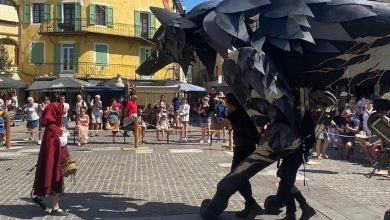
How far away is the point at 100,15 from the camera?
37.0 m

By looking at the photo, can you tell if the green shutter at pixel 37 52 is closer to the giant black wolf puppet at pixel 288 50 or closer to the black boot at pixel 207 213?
the black boot at pixel 207 213

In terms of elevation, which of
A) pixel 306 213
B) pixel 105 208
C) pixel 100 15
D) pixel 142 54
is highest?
pixel 100 15

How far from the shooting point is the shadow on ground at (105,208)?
6.40m

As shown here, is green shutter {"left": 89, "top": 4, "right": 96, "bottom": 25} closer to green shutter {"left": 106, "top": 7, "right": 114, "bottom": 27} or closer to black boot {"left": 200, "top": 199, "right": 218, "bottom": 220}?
green shutter {"left": 106, "top": 7, "right": 114, "bottom": 27}

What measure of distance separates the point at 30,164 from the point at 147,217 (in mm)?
6001

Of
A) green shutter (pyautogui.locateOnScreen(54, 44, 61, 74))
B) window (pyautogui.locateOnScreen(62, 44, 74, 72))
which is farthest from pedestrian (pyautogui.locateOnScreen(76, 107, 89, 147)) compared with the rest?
green shutter (pyautogui.locateOnScreen(54, 44, 61, 74))

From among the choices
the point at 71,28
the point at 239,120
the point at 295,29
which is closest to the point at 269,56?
the point at 295,29

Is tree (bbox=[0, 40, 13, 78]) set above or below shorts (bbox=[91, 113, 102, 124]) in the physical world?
above

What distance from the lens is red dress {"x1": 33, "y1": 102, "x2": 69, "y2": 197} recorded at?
6.36m

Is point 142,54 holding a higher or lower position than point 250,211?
higher

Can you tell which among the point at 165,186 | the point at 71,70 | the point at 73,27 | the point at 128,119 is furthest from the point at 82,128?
the point at 73,27

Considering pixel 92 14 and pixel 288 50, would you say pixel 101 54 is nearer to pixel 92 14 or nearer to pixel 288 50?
pixel 92 14

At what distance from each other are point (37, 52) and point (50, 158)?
1263 inches

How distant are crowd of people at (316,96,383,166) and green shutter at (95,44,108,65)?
26.1 meters
